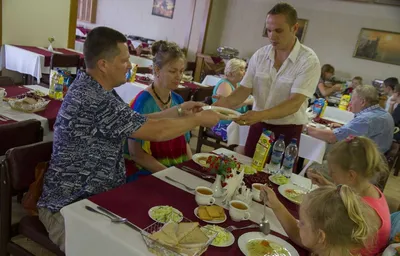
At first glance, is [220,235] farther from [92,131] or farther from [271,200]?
[92,131]

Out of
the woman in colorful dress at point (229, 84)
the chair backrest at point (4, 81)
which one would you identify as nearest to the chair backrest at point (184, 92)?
the woman in colorful dress at point (229, 84)

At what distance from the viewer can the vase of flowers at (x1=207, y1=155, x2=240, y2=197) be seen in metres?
1.60

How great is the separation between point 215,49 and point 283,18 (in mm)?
5989

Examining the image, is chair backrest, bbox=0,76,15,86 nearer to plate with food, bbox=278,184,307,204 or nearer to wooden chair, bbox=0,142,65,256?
wooden chair, bbox=0,142,65,256

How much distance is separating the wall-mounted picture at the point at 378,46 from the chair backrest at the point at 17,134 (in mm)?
6235

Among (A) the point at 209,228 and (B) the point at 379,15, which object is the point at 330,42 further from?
(A) the point at 209,228

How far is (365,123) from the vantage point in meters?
3.03

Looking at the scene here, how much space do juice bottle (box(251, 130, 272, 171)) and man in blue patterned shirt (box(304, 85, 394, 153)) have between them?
125 centimetres

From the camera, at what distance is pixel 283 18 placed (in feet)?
7.18

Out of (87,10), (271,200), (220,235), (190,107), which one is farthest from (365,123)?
(87,10)

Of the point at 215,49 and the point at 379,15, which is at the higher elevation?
the point at 379,15

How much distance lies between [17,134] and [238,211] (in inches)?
50.3

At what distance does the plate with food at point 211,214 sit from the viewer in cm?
137

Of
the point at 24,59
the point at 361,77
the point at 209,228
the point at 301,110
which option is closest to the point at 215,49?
the point at 361,77
